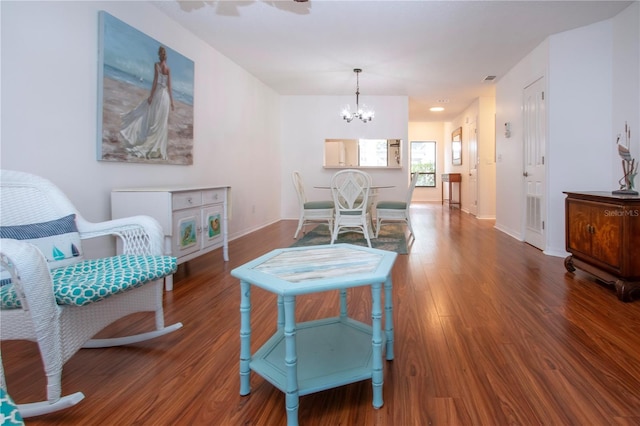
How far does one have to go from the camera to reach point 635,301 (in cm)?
240

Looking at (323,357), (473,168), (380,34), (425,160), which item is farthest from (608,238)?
(425,160)

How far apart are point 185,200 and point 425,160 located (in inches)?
392

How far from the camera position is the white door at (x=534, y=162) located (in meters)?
4.09

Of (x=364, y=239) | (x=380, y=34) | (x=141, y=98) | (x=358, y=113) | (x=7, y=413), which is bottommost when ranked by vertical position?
(x=364, y=239)

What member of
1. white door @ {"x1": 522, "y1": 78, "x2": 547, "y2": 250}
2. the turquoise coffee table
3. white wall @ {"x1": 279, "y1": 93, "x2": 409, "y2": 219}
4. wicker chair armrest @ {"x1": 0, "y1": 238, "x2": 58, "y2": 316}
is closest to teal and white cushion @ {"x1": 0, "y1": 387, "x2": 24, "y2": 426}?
the turquoise coffee table

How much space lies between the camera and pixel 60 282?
1.42 metres

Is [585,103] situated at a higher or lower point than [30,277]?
higher

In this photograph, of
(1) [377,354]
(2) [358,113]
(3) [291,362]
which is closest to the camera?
(3) [291,362]

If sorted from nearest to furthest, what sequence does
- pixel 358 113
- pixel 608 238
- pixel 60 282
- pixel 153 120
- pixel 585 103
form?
1. pixel 60 282
2. pixel 608 238
3. pixel 153 120
4. pixel 585 103
5. pixel 358 113

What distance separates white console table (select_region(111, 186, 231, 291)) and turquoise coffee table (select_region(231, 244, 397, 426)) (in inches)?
52.5

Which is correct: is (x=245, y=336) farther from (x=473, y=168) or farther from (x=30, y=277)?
(x=473, y=168)

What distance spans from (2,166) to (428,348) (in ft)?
7.96

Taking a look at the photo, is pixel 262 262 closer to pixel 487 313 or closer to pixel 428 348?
pixel 428 348

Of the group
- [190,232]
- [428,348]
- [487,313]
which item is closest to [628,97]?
[487,313]
